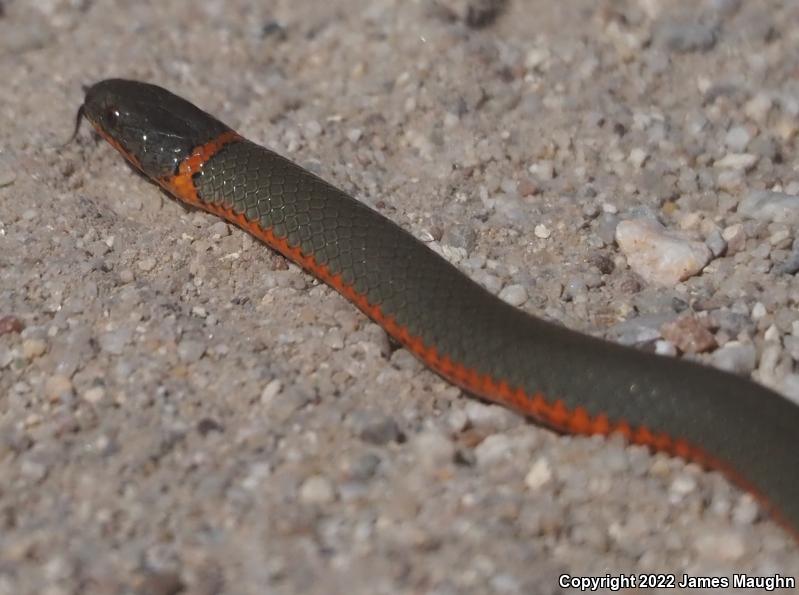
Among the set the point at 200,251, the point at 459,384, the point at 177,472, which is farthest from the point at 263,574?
the point at 200,251

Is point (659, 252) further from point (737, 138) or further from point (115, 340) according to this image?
point (115, 340)

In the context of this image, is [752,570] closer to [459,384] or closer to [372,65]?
[459,384]

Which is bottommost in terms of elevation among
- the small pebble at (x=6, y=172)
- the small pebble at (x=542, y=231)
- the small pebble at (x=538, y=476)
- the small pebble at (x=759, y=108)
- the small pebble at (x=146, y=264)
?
the small pebble at (x=146, y=264)

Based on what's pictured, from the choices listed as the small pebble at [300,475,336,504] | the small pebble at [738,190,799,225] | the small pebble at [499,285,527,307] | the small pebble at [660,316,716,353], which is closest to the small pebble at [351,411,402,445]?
the small pebble at [300,475,336,504]

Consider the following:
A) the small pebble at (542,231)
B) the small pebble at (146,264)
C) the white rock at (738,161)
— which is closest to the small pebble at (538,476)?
the small pebble at (542,231)

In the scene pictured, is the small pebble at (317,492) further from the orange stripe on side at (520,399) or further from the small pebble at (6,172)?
the small pebble at (6,172)

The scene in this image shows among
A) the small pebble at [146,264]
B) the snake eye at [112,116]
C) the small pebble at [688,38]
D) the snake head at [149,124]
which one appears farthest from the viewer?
the small pebble at [688,38]

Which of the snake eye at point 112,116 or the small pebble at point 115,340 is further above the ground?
the snake eye at point 112,116

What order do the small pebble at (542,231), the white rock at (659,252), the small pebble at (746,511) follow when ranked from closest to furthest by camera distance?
the small pebble at (746,511) → the white rock at (659,252) → the small pebble at (542,231)
